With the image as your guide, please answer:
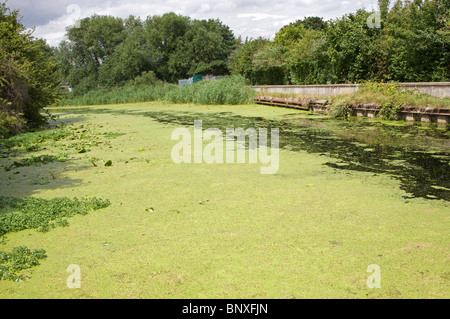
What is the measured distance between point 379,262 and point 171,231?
1462 millimetres

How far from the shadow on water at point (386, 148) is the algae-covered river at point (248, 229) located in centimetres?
4

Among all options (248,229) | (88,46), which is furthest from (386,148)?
(88,46)

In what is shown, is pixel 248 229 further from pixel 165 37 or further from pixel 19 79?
pixel 165 37

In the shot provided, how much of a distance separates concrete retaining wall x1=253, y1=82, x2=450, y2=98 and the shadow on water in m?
1.64

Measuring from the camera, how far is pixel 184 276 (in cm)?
215

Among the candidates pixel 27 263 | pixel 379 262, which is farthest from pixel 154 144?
pixel 379 262

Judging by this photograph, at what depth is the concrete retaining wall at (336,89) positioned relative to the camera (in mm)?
9516

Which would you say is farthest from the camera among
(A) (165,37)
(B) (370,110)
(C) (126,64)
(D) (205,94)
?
(A) (165,37)

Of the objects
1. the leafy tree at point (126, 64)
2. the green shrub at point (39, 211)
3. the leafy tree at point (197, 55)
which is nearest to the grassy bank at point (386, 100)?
the green shrub at point (39, 211)

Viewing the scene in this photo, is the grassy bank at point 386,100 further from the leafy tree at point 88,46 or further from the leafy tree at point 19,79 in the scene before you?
the leafy tree at point 88,46

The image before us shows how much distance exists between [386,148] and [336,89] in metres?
7.89

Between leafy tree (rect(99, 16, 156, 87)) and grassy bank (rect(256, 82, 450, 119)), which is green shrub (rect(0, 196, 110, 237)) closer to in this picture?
grassy bank (rect(256, 82, 450, 119))

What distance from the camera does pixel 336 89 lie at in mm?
13328

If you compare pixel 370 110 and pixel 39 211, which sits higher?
pixel 370 110
